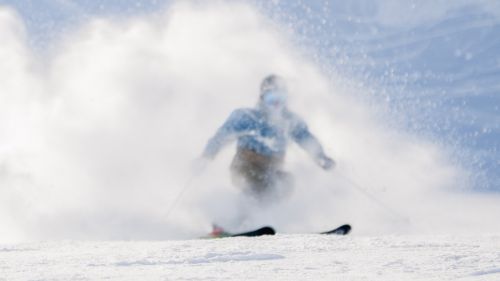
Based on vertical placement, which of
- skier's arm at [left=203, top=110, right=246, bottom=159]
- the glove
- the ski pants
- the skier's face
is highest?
the skier's face

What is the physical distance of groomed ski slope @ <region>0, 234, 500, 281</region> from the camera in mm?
3510

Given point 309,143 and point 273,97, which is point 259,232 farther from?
point 309,143

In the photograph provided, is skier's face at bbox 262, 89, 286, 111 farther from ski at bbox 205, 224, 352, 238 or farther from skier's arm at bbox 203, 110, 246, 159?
ski at bbox 205, 224, 352, 238

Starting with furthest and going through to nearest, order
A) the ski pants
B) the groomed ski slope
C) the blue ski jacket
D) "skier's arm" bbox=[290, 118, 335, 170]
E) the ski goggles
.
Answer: "skier's arm" bbox=[290, 118, 335, 170] → the ski goggles → the blue ski jacket → the ski pants → the groomed ski slope

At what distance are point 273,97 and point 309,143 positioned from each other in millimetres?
804

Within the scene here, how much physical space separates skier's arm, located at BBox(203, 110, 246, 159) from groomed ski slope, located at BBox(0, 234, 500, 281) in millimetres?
3971

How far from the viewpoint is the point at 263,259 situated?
393 cm

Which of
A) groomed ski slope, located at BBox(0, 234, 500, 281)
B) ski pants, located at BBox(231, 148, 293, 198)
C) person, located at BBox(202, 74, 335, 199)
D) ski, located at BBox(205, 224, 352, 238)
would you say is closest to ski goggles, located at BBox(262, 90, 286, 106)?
person, located at BBox(202, 74, 335, 199)

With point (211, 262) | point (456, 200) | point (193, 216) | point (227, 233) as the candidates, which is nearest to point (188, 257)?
point (211, 262)

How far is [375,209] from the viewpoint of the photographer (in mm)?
10172

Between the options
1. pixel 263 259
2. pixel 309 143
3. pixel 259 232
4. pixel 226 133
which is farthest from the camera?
pixel 309 143

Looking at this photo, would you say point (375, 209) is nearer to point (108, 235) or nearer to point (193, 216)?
point (193, 216)

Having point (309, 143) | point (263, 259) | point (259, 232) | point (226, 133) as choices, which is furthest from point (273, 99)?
point (263, 259)

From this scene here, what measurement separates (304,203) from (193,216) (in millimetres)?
1340
